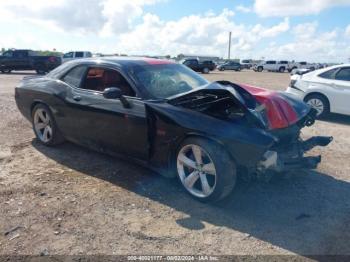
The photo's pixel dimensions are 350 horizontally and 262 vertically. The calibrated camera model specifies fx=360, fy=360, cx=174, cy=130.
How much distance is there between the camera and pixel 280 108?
426 centimetres

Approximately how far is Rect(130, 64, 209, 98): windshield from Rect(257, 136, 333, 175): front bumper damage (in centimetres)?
154

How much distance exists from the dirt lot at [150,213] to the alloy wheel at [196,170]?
179mm

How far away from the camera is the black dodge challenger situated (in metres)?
3.81

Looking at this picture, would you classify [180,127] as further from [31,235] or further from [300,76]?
[300,76]

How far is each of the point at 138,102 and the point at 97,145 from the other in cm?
110

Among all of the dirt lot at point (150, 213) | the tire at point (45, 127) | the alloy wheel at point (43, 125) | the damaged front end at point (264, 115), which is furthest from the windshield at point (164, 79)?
the alloy wheel at point (43, 125)

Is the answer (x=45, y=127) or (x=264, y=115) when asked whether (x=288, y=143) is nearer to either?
(x=264, y=115)

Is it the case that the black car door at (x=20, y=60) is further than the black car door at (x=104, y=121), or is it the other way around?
the black car door at (x=20, y=60)

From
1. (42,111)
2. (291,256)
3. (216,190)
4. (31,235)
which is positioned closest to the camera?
(291,256)

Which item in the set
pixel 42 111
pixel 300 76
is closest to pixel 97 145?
pixel 42 111

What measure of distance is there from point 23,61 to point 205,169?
2593 cm

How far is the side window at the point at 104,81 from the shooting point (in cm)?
476

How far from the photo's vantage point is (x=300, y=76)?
9688mm

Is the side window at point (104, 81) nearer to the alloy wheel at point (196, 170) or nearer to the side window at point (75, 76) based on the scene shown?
the side window at point (75, 76)
